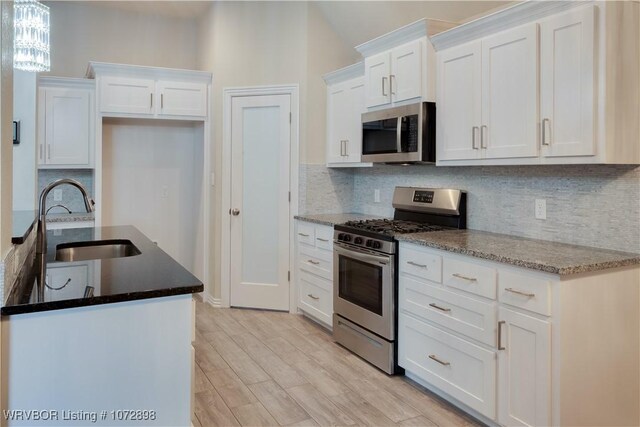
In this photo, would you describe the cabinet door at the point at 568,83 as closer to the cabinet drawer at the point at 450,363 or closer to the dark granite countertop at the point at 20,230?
the cabinet drawer at the point at 450,363

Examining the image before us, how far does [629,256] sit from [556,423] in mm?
852

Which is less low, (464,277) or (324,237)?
(324,237)

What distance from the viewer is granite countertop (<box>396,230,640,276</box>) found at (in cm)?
206

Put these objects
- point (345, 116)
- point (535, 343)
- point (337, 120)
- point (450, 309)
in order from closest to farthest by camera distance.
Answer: point (535, 343)
point (450, 309)
point (345, 116)
point (337, 120)

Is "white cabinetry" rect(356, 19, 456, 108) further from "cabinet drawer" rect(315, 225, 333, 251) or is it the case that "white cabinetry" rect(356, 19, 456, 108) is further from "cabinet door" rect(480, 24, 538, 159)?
"cabinet drawer" rect(315, 225, 333, 251)

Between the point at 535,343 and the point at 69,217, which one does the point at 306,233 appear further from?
the point at 535,343

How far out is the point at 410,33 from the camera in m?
3.16

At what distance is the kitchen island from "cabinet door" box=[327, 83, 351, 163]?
2.69 m

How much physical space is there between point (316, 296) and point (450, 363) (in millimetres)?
1625

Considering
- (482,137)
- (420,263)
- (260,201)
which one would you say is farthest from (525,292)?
(260,201)

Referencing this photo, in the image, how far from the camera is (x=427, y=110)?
10.2ft

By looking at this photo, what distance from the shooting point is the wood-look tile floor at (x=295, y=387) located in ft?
8.30

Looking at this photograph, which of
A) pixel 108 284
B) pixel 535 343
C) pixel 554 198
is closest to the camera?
pixel 108 284

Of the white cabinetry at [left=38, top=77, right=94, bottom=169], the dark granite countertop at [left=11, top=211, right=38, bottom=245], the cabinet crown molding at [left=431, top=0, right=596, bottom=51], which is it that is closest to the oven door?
the cabinet crown molding at [left=431, top=0, right=596, bottom=51]
